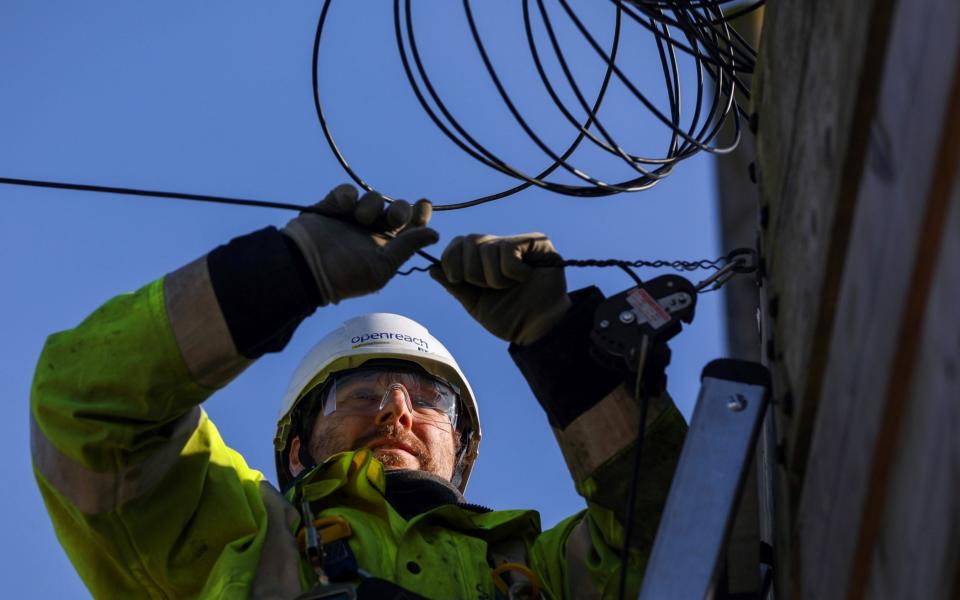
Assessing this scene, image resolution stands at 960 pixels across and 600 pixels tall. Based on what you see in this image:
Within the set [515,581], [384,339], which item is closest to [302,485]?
[515,581]

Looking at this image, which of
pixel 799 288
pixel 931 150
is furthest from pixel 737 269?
pixel 931 150

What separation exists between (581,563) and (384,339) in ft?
6.76

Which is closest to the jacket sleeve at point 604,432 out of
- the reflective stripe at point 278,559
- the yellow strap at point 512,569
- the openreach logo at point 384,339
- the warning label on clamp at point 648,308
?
the yellow strap at point 512,569

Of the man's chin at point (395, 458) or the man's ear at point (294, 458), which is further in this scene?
the man's ear at point (294, 458)

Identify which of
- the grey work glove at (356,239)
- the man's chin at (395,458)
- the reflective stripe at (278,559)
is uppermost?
the grey work glove at (356,239)

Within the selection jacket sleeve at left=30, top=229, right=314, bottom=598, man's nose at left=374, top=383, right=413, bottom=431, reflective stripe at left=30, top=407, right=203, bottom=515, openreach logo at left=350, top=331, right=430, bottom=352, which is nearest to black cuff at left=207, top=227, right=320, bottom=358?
jacket sleeve at left=30, top=229, right=314, bottom=598

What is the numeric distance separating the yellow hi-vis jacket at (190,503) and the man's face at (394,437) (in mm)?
786

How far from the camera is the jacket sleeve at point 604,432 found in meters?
3.79

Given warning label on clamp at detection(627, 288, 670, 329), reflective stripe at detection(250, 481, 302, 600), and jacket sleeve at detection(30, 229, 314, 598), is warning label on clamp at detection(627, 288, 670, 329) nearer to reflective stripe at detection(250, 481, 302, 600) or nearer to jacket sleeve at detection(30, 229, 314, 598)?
jacket sleeve at detection(30, 229, 314, 598)

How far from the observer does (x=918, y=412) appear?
5.71 feet

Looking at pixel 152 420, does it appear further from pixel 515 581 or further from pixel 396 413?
pixel 396 413

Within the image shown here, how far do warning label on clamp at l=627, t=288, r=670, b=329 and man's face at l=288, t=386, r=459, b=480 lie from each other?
5.89ft

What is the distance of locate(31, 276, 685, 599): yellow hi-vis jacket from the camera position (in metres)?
3.61

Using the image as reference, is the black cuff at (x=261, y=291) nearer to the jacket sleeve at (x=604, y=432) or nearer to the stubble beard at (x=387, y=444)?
the jacket sleeve at (x=604, y=432)
